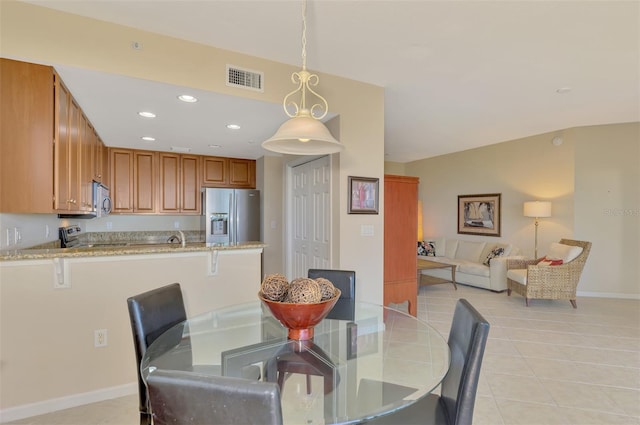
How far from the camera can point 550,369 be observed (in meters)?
2.58

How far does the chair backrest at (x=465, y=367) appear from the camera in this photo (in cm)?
112

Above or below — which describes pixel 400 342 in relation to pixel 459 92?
below

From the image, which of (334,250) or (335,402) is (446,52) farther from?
(335,402)

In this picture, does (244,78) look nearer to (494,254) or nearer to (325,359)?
(325,359)

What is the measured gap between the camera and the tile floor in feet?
6.49

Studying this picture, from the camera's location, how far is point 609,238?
15.4ft

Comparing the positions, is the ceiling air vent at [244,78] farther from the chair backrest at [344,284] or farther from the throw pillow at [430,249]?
the throw pillow at [430,249]

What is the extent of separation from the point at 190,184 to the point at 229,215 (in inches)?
32.4

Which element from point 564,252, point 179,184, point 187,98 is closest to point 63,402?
point 187,98

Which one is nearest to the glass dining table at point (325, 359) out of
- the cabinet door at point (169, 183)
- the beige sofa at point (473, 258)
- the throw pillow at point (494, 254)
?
the cabinet door at point (169, 183)

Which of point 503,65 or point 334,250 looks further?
point 334,250

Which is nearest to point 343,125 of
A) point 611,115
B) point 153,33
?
point 153,33

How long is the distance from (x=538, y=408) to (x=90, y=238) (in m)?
5.51

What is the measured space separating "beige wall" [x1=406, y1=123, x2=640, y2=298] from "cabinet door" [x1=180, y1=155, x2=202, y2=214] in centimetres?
533
